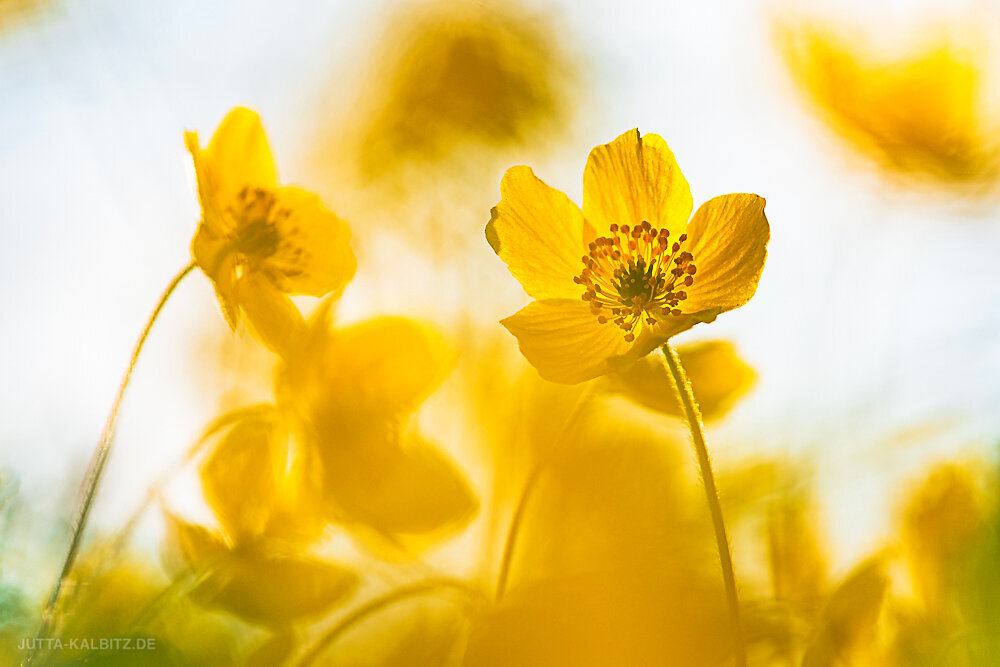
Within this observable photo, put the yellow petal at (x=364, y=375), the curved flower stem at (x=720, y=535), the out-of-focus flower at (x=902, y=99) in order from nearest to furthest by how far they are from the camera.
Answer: the curved flower stem at (x=720, y=535)
the yellow petal at (x=364, y=375)
the out-of-focus flower at (x=902, y=99)

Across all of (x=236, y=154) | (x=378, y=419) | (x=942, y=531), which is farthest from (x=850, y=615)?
(x=236, y=154)

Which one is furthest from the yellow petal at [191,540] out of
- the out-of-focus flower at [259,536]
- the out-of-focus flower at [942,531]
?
the out-of-focus flower at [942,531]

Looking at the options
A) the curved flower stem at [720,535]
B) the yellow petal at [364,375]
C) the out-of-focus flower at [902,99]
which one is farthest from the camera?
the out-of-focus flower at [902,99]

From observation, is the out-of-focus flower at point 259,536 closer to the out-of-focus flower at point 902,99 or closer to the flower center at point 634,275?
the flower center at point 634,275

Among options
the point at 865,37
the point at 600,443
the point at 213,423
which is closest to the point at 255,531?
the point at 213,423

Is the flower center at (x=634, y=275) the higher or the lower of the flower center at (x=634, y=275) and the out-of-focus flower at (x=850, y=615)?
the higher

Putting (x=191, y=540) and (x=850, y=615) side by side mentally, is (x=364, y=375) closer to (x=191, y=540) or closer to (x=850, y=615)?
(x=191, y=540)

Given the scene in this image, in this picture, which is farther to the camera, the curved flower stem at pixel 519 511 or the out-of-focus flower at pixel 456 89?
the out-of-focus flower at pixel 456 89

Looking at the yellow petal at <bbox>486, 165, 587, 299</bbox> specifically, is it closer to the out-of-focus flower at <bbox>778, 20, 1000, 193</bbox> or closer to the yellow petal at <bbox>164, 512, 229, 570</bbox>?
the yellow petal at <bbox>164, 512, 229, 570</bbox>
